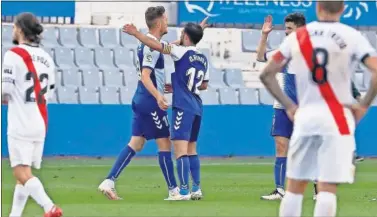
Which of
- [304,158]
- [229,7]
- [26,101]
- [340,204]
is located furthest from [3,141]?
[304,158]

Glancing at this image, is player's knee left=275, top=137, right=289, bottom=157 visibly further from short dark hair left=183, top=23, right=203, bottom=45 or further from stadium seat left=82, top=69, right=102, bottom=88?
stadium seat left=82, top=69, right=102, bottom=88

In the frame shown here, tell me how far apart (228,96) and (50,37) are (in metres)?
3.95

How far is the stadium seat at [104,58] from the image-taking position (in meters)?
25.0

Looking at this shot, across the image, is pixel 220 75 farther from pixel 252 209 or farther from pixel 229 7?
pixel 252 209

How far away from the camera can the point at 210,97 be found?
955 inches

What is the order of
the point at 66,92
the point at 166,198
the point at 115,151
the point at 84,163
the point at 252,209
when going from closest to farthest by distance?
the point at 252,209 < the point at 166,198 < the point at 84,163 < the point at 115,151 < the point at 66,92

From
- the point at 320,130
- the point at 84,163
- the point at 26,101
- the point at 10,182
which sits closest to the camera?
the point at 320,130

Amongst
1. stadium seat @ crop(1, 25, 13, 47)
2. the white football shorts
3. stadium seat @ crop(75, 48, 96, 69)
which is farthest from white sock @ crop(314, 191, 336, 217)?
stadium seat @ crop(75, 48, 96, 69)

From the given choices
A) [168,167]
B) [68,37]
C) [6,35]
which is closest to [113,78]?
[68,37]

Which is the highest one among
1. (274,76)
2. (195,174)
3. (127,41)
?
(274,76)

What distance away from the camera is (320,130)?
8.14 meters

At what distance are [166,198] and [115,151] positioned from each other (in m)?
8.57

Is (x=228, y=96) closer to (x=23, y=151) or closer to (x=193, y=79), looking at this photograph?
(x=193, y=79)

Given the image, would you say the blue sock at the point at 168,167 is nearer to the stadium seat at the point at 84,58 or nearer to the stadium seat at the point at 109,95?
the stadium seat at the point at 109,95
